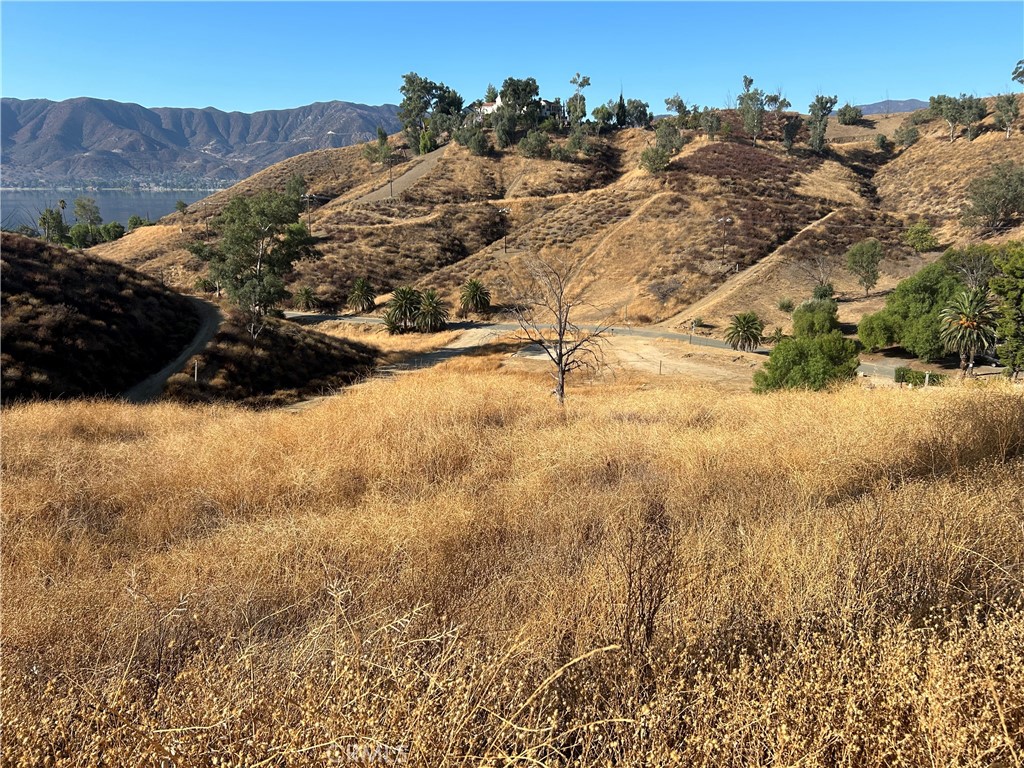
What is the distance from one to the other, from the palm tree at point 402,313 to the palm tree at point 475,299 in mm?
7449

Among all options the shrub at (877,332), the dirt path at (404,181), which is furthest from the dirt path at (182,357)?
the dirt path at (404,181)

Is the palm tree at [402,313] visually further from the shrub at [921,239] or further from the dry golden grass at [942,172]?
the dry golden grass at [942,172]

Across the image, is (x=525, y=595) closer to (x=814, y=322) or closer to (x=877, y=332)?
(x=814, y=322)

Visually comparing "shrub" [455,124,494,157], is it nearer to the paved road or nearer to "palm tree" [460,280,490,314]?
"palm tree" [460,280,490,314]

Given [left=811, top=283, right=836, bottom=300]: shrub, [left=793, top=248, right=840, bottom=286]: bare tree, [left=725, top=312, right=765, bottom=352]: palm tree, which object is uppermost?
[left=793, top=248, right=840, bottom=286]: bare tree

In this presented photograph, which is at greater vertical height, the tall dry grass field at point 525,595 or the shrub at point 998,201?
the shrub at point 998,201

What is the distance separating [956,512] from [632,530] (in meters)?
2.62

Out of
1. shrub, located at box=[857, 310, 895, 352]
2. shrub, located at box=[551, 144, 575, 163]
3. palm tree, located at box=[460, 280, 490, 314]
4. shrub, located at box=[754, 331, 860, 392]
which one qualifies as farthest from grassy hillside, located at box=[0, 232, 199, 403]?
shrub, located at box=[551, 144, 575, 163]

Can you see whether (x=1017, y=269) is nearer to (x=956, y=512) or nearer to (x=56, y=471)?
(x=956, y=512)

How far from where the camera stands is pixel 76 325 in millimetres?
23656

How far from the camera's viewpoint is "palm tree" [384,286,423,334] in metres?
48.8

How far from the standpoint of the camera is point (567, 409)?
469 inches

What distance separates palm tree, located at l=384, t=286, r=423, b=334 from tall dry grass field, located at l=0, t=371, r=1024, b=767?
1594 inches

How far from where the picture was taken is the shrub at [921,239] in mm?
58906
